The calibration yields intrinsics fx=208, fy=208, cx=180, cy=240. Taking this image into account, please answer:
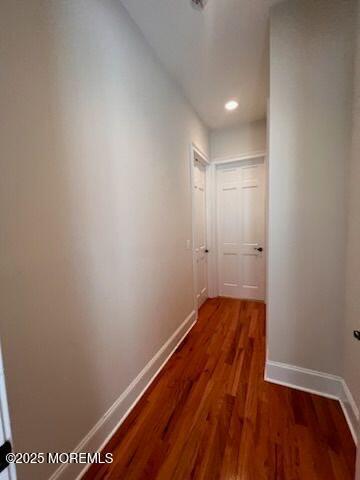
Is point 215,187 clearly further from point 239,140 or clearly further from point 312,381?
point 312,381

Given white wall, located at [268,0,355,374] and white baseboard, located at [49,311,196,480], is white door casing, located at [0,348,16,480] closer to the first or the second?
white baseboard, located at [49,311,196,480]

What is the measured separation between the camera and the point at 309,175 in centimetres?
149

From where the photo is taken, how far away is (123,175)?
57.5 inches

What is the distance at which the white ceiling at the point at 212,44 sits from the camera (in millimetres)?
1464

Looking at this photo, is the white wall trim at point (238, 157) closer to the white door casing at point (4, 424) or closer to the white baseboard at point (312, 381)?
the white baseboard at point (312, 381)

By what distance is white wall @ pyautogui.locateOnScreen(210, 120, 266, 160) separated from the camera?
3076 mm

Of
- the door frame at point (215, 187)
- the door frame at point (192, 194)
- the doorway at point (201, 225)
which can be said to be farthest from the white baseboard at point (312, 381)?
the door frame at point (215, 187)

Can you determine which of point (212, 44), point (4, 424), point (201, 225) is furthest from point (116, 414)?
point (212, 44)

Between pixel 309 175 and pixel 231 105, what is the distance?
5.75 ft

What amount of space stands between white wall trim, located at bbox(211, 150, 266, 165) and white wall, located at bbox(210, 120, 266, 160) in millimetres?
30

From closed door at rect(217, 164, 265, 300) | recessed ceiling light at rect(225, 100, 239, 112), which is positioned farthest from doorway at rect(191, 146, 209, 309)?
recessed ceiling light at rect(225, 100, 239, 112)

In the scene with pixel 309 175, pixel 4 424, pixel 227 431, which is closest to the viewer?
pixel 4 424

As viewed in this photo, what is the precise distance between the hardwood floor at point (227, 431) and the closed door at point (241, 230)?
155 cm

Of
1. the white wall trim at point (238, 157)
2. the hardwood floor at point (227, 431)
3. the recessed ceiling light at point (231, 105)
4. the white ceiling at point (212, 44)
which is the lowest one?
the hardwood floor at point (227, 431)
